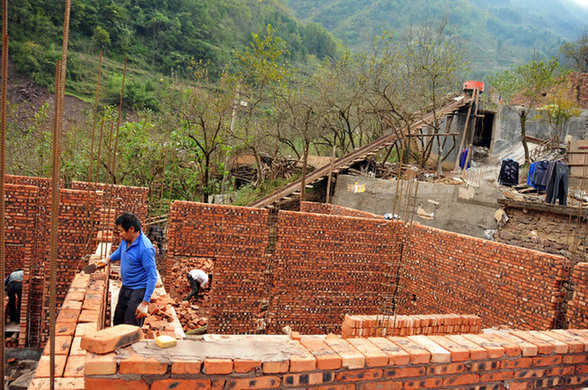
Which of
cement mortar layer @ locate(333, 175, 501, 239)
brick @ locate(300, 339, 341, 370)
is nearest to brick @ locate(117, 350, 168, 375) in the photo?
brick @ locate(300, 339, 341, 370)

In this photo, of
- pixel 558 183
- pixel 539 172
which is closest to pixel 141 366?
pixel 558 183

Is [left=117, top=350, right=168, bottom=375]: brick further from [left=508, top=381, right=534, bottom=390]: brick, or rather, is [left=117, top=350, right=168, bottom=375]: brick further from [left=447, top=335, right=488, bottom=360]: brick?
[left=508, top=381, right=534, bottom=390]: brick

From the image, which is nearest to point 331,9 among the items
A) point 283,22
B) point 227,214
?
point 283,22

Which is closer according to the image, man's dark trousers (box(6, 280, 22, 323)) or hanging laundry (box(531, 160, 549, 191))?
man's dark trousers (box(6, 280, 22, 323))

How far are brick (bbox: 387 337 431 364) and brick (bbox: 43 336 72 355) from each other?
8.94ft

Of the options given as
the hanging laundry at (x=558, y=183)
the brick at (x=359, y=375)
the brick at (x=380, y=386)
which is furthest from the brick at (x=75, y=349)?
the hanging laundry at (x=558, y=183)

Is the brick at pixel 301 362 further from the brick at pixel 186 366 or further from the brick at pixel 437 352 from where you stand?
the brick at pixel 437 352

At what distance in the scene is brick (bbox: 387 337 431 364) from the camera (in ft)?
9.38

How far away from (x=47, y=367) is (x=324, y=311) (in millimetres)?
6546

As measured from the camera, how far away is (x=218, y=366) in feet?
7.93

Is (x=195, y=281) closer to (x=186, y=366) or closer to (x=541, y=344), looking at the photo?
(x=186, y=366)

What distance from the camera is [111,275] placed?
5.94 metres

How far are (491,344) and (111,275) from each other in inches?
204

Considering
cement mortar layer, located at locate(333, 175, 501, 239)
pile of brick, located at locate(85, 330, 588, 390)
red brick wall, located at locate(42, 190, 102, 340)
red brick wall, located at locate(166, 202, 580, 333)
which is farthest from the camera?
cement mortar layer, located at locate(333, 175, 501, 239)
